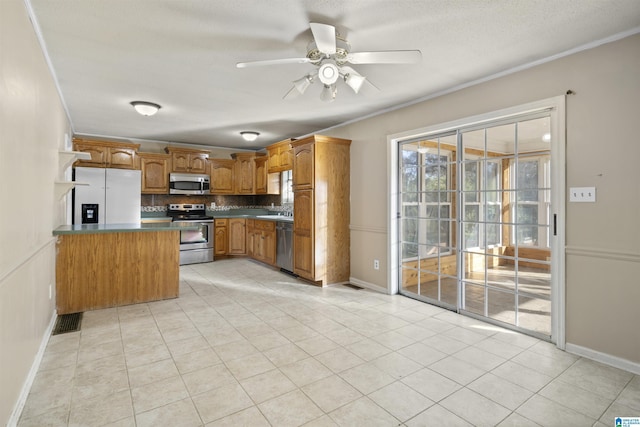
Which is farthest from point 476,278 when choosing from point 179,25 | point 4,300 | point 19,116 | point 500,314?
point 19,116

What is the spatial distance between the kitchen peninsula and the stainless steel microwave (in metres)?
2.57

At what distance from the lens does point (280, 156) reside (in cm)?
580

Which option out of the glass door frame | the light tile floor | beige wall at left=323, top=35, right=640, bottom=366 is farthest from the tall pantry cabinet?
beige wall at left=323, top=35, right=640, bottom=366

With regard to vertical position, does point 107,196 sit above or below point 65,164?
below

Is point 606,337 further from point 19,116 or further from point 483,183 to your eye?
point 19,116

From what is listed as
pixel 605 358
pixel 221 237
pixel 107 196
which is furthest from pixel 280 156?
pixel 605 358

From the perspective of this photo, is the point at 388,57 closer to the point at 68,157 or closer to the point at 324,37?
the point at 324,37

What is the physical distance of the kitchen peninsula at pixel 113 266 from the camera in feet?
11.1

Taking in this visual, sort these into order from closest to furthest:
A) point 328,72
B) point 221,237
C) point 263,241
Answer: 1. point 328,72
2. point 263,241
3. point 221,237

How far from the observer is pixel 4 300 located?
1.58 metres

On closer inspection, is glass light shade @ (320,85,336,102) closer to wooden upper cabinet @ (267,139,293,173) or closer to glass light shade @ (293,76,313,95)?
glass light shade @ (293,76,313,95)

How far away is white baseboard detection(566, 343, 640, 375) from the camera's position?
2.27 m

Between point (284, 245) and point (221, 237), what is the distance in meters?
1.81

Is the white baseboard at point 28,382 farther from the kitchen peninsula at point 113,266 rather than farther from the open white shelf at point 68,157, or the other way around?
the open white shelf at point 68,157
